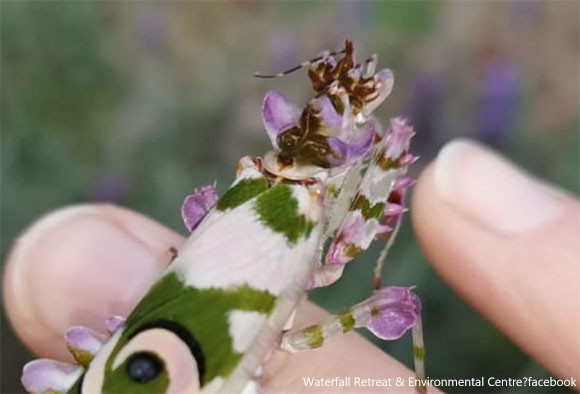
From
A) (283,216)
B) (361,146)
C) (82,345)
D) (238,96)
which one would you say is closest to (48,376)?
(82,345)

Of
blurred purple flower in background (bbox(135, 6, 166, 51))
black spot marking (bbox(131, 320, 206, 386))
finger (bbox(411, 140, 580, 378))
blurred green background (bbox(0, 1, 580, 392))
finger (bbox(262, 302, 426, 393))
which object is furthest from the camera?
blurred purple flower in background (bbox(135, 6, 166, 51))

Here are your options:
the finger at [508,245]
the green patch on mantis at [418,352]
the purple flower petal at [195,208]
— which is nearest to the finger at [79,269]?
the finger at [508,245]

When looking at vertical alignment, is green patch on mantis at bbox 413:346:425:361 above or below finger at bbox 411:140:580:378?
above

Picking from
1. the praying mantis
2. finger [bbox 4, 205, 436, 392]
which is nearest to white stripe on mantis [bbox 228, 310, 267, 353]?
the praying mantis

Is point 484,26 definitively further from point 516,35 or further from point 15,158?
point 15,158

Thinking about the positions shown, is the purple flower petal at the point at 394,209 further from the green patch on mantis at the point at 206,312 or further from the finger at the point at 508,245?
the finger at the point at 508,245

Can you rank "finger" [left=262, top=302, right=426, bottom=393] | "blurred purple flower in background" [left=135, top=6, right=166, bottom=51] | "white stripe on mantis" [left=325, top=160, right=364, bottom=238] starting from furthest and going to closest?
1. "blurred purple flower in background" [left=135, top=6, right=166, bottom=51]
2. "finger" [left=262, top=302, right=426, bottom=393]
3. "white stripe on mantis" [left=325, top=160, right=364, bottom=238]

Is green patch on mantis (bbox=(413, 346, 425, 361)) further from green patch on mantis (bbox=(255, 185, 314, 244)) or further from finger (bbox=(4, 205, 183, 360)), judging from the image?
finger (bbox=(4, 205, 183, 360))

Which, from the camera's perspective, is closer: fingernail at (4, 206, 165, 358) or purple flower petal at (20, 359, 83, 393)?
purple flower petal at (20, 359, 83, 393)
